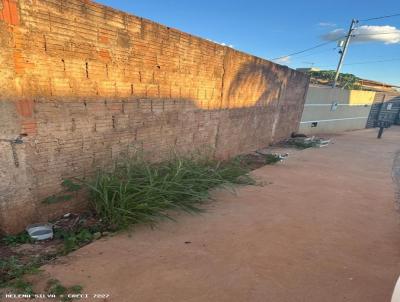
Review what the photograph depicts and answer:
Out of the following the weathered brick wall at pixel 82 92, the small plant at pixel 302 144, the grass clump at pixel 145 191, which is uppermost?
the weathered brick wall at pixel 82 92

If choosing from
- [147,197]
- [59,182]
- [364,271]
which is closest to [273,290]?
[364,271]

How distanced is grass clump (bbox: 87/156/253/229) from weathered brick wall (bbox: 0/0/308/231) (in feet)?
1.03

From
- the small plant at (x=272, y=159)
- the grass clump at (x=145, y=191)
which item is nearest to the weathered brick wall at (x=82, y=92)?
the grass clump at (x=145, y=191)

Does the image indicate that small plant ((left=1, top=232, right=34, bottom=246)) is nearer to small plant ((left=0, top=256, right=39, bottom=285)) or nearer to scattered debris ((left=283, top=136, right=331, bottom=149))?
small plant ((left=0, top=256, right=39, bottom=285))

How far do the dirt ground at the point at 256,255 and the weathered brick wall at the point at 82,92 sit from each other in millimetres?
1006

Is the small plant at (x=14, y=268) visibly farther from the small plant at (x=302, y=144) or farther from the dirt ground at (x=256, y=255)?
the small plant at (x=302, y=144)

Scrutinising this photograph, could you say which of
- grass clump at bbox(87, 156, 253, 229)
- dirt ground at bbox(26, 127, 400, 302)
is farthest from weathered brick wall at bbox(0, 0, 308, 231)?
dirt ground at bbox(26, 127, 400, 302)

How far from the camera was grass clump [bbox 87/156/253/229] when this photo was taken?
3064 millimetres

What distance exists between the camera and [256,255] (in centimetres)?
265

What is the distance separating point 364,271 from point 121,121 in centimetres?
331

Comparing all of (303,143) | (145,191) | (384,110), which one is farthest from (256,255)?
(384,110)

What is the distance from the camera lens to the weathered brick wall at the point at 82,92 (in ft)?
8.24

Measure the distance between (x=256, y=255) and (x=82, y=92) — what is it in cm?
266

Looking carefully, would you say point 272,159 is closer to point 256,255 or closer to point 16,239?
point 256,255
